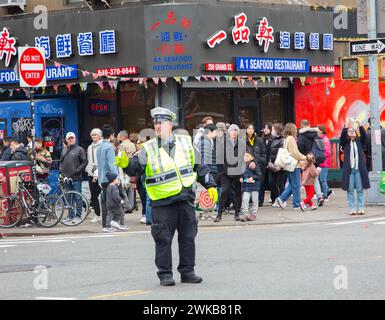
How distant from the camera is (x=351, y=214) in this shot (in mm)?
20672

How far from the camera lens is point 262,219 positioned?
20.4 metres

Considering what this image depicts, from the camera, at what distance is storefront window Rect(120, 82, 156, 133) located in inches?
1088

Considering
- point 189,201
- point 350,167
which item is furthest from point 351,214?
point 189,201

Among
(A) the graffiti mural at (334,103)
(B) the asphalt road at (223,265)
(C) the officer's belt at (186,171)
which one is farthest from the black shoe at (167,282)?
(A) the graffiti mural at (334,103)

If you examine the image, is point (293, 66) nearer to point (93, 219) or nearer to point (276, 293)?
point (93, 219)

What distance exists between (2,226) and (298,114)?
12515 mm

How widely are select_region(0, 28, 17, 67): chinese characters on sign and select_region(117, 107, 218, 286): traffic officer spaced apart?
58.9ft

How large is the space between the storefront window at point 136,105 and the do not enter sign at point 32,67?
24.2 ft

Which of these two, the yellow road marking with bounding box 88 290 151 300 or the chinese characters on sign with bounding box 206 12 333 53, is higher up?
the chinese characters on sign with bounding box 206 12 333 53

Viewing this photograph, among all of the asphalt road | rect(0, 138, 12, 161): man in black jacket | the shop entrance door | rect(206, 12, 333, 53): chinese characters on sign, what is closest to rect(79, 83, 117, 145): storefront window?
the shop entrance door

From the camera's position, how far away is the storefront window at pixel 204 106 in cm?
2750

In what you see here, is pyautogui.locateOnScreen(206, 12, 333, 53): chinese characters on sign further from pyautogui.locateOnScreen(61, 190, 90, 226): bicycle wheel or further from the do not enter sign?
pyautogui.locateOnScreen(61, 190, 90, 226): bicycle wheel

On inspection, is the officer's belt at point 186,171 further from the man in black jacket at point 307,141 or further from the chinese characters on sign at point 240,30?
the chinese characters on sign at point 240,30
